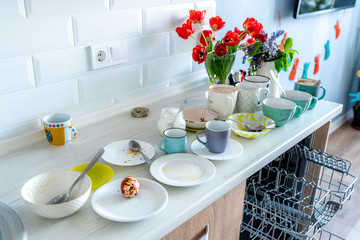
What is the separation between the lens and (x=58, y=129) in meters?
1.06

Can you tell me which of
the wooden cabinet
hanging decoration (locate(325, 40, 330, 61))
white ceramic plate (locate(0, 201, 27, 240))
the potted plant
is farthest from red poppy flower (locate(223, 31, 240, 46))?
the potted plant

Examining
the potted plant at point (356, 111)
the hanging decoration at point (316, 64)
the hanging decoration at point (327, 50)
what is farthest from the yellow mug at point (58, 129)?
the potted plant at point (356, 111)

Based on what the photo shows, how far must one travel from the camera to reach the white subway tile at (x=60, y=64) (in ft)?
3.51

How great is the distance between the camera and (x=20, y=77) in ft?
3.39

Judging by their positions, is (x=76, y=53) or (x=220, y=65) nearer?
(x=76, y=53)

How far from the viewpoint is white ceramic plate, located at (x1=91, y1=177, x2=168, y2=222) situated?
0.79m

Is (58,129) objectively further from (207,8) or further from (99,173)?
(207,8)

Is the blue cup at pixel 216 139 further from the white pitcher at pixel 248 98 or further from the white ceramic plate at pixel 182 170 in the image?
the white pitcher at pixel 248 98

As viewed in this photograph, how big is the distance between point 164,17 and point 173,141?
597mm

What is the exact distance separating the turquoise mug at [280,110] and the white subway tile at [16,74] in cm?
79

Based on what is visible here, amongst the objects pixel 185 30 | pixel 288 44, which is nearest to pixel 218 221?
pixel 185 30

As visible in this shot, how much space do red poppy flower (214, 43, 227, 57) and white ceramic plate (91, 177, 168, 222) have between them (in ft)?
2.20

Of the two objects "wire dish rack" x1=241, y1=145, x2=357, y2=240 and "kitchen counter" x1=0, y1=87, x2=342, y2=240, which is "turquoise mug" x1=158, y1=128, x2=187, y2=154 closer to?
"kitchen counter" x1=0, y1=87, x2=342, y2=240

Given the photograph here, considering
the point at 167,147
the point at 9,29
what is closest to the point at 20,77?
the point at 9,29
